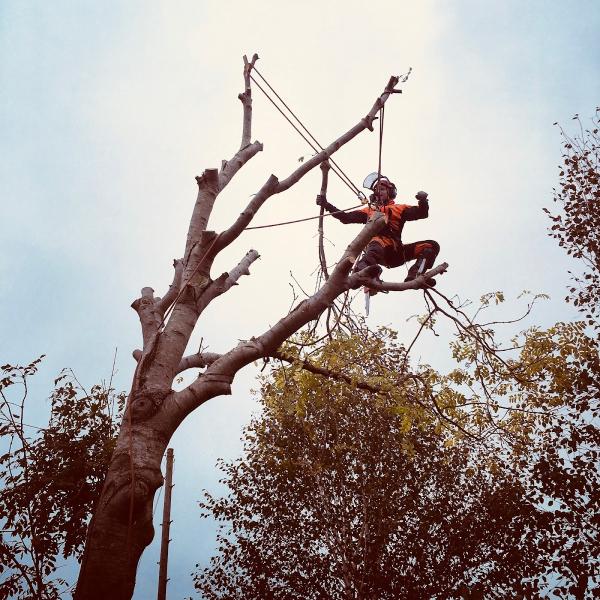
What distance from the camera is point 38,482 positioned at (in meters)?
8.89

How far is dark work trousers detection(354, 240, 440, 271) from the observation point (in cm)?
544

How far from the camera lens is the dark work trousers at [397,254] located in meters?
5.44

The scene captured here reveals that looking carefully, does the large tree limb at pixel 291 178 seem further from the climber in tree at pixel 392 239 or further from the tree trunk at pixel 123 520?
the tree trunk at pixel 123 520

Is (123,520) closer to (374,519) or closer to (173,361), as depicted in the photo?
(173,361)

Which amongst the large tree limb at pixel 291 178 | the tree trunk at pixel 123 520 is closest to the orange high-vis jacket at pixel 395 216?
the large tree limb at pixel 291 178

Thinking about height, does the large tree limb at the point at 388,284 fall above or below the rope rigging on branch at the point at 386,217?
below

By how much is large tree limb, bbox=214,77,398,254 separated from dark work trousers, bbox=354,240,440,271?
1.32 m

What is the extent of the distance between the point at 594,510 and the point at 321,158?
37.9ft

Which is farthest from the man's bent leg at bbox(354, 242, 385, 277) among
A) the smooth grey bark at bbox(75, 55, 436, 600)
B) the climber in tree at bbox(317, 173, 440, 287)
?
the smooth grey bark at bbox(75, 55, 436, 600)

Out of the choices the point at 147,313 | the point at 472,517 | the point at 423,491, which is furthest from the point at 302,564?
the point at 147,313

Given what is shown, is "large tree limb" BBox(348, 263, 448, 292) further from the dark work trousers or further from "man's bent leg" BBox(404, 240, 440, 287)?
the dark work trousers

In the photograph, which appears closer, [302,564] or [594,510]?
[594,510]

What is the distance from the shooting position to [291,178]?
4.35 meters

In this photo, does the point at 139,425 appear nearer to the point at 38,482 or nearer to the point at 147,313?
the point at 147,313
